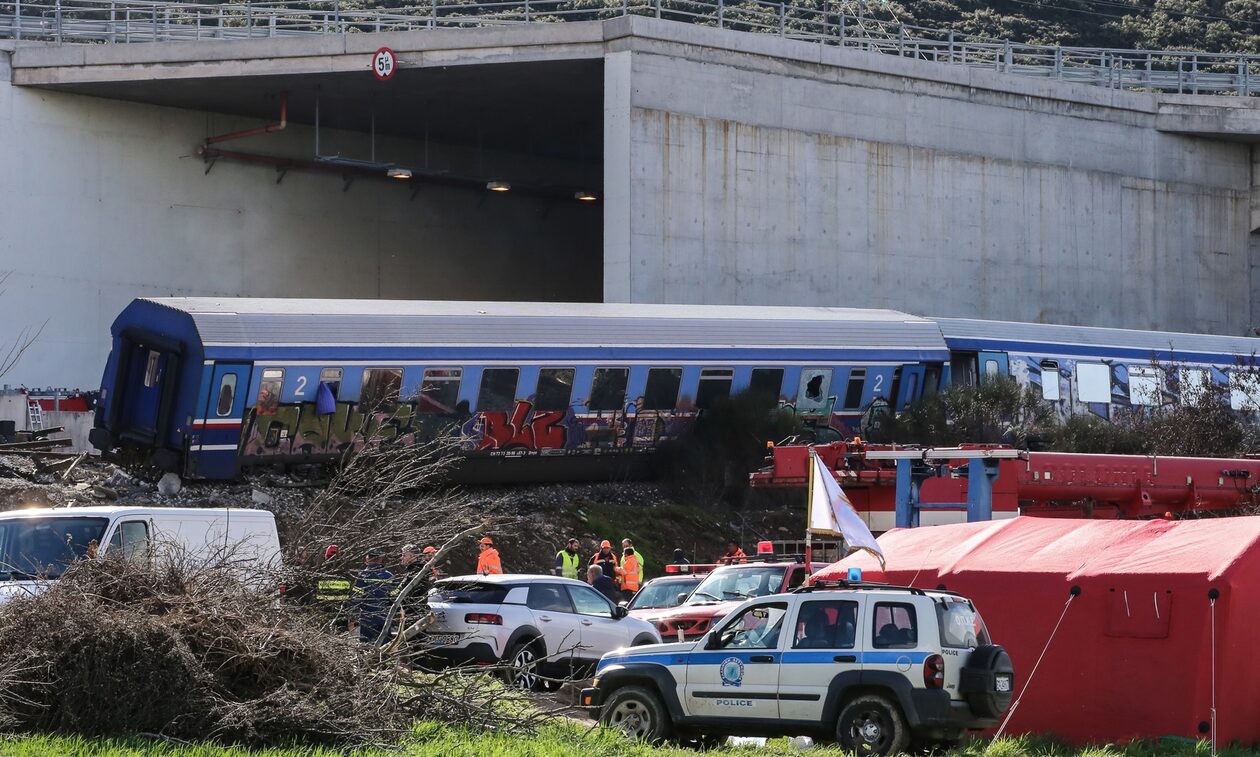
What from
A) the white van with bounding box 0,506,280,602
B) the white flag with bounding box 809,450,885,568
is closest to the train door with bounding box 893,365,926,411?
the white flag with bounding box 809,450,885,568

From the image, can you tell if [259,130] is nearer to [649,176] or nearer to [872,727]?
[649,176]

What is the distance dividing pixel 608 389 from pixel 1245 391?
40.4 feet

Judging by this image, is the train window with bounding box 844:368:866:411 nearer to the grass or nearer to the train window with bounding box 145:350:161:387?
the train window with bounding box 145:350:161:387

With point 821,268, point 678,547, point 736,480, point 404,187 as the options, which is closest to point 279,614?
point 678,547

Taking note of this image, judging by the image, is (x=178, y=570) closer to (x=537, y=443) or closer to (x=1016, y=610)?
(x=1016, y=610)

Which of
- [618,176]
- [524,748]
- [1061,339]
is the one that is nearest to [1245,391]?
[1061,339]

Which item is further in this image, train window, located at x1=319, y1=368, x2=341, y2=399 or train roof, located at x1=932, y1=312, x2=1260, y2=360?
train roof, located at x1=932, y1=312, x2=1260, y2=360

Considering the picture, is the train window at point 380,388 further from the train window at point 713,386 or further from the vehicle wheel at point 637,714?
the vehicle wheel at point 637,714

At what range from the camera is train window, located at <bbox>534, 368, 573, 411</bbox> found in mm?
27969

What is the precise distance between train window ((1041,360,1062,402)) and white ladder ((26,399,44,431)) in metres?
21.4

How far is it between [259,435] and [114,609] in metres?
14.5

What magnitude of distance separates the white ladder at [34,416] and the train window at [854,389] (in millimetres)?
17803

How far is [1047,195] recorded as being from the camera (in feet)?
136

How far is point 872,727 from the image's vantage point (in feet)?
40.4
